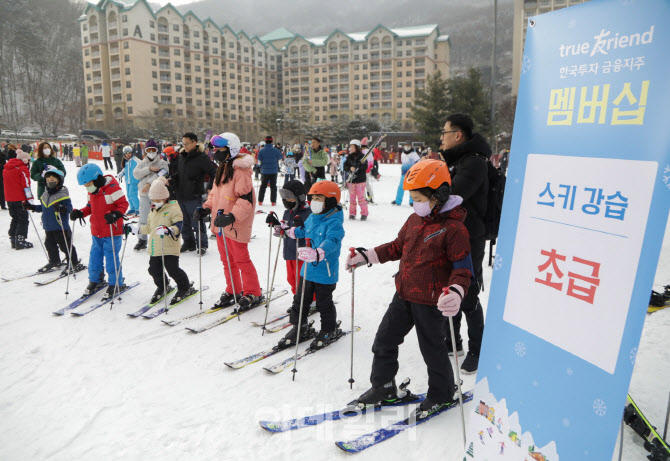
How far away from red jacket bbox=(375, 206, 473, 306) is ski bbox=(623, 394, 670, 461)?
4.03 ft

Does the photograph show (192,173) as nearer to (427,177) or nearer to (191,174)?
(191,174)

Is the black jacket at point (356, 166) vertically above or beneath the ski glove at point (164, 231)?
above

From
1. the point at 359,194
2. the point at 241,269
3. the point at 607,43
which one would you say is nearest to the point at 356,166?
the point at 359,194

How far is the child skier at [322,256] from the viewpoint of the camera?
11.5 feet

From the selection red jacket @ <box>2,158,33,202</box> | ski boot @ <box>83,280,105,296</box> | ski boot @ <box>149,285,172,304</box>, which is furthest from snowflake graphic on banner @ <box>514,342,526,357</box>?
red jacket @ <box>2,158,33,202</box>

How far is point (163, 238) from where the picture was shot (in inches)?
185

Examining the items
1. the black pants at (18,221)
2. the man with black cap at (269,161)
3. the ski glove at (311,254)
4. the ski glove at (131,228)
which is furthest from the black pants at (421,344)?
the man with black cap at (269,161)

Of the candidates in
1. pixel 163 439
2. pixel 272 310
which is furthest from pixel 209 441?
pixel 272 310

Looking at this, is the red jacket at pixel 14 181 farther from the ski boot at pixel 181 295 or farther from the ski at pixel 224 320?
the ski at pixel 224 320

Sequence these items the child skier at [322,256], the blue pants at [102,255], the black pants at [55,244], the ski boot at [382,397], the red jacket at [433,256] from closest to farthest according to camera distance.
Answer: the red jacket at [433,256], the ski boot at [382,397], the child skier at [322,256], the blue pants at [102,255], the black pants at [55,244]

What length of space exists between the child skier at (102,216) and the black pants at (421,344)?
3488 mm

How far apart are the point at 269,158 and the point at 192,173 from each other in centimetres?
416

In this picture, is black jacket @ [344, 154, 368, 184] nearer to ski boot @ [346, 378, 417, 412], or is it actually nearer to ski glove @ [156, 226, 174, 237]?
ski glove @ [156, 226, 174, 237]

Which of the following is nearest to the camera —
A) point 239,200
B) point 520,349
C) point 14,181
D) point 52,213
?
A: point 520,349
